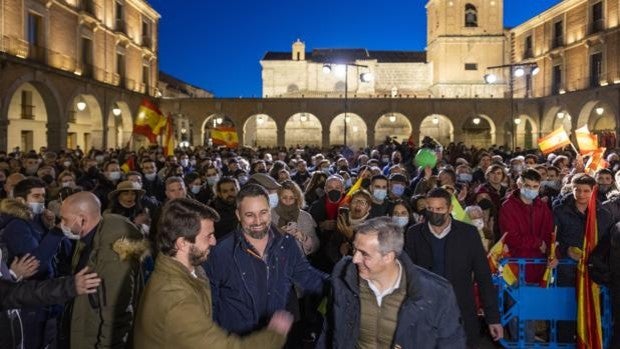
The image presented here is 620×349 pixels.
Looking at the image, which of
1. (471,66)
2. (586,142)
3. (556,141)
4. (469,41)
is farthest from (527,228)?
(469,41)

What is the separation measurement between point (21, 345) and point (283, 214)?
10.5 ft

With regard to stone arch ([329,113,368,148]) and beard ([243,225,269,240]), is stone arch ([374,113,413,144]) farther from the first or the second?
beard ([243,225,269,240])

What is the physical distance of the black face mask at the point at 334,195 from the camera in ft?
26.6

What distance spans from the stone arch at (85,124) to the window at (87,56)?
122 cm

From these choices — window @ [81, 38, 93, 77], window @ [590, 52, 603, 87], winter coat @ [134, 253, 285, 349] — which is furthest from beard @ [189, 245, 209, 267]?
window @ [590, 52, 603, 87]

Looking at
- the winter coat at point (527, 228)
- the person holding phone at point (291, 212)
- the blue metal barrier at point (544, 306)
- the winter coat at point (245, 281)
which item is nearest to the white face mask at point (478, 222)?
the winter coat at point (527, 228)

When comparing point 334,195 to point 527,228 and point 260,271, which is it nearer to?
point 527,228

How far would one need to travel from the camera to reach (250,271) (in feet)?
13.1

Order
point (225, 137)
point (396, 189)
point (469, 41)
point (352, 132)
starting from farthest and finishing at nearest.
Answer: point (352, 132) < point (469, 41) < point (225, 137) < point (396, 189)

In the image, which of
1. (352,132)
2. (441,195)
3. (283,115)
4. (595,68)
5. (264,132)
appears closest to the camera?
(441,195)

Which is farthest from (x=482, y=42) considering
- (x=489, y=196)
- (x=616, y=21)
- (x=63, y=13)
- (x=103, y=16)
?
(x=489, y=196)

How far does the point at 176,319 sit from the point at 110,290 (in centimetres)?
129

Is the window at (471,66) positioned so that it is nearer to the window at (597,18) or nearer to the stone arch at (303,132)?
the stone arch at (303,132)

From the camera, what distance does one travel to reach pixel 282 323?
125 inches
